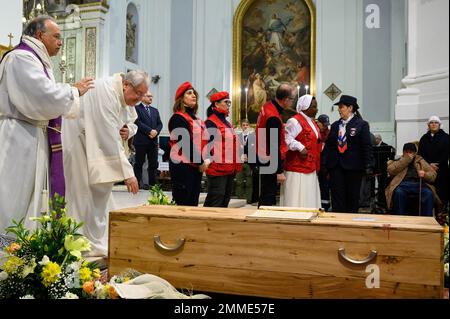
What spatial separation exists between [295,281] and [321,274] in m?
0.14

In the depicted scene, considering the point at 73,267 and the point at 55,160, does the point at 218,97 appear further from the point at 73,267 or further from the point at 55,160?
the point at 73,267

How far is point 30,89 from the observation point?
3.18m

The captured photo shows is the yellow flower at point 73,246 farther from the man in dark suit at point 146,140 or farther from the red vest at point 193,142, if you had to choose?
the man in dark suit at point 146,140

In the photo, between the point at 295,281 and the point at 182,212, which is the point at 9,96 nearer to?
the point at 182,212

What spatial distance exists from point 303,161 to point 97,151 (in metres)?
1.91

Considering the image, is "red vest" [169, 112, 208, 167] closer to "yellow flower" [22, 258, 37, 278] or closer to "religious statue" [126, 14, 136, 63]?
"yellow flower" [22, 258, 37, 278]

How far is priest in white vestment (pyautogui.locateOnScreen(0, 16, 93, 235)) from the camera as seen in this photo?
3180 millimetres

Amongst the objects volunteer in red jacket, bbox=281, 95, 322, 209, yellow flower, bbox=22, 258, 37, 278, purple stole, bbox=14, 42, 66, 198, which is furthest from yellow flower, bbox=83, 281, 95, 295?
volunteer in red jacket, bbox=281, 95, 322, 209

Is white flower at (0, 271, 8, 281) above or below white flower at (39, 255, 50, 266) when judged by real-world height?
below

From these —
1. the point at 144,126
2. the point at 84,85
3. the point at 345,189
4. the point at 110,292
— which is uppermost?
the point at 84,85

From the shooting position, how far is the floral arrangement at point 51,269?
Result: 2385mm

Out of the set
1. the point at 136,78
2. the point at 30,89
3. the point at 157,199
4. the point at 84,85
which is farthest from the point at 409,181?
the point at 30,89

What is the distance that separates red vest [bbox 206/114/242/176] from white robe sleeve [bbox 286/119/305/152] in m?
0.50
